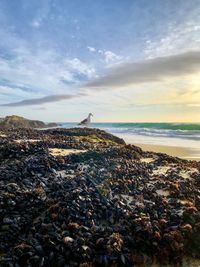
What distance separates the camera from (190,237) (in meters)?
5.73

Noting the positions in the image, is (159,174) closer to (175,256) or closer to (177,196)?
(177,196)

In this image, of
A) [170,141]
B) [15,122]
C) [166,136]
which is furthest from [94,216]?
[15,122]

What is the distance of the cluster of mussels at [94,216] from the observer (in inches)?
197

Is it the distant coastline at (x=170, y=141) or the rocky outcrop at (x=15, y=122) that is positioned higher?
the rocky outcrop at (x=15, y=122)

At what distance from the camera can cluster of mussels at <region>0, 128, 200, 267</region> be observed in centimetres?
501

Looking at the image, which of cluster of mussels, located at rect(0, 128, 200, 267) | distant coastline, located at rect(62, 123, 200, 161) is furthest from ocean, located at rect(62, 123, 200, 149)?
cluster of mussels, located at rect(0, 128, 200, 267)

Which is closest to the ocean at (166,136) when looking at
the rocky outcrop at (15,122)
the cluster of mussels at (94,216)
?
the rocky outcrop at (15,122)

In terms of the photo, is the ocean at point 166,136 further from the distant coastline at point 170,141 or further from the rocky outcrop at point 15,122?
the rocky outcrop at point 15,122

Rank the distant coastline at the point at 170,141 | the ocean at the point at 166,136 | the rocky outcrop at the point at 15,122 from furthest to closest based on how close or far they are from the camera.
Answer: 1. the rocky outcrop at the point at 15,122
2. the ocean at the point at 166,136
3. the distant coastline at the point at 170,141

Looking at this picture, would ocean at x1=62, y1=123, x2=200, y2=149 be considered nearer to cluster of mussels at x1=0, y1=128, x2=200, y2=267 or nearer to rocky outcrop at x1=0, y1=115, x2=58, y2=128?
rocky outcrop at x1=0, y1=115, x2=58, y2=128

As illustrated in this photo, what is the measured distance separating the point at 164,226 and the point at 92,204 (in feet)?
5.13

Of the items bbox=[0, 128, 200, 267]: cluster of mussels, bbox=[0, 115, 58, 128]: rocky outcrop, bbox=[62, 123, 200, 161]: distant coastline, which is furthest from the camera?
bbox=[0, 115, 58, 128]: rocky outcrop

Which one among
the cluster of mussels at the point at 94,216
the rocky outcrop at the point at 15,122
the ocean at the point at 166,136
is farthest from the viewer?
the rocky outcrop at the point at 15,122

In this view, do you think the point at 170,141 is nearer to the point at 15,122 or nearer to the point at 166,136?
the point at 166,136
